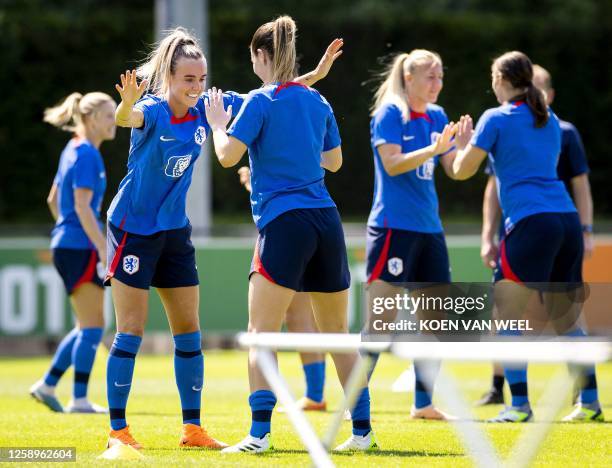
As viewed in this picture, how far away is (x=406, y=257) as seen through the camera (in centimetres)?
788

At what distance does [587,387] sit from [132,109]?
3670 mm

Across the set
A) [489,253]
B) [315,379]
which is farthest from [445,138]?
[315,379]

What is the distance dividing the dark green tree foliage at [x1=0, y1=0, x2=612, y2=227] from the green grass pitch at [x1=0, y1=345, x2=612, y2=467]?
13.2 meters

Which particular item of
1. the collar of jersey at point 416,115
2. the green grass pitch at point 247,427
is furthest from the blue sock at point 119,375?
the collar of jersey at point 416,115

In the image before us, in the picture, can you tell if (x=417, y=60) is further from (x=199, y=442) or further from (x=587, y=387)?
(x=199, y=442)

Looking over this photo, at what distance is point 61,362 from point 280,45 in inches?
157

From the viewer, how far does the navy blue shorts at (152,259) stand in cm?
645

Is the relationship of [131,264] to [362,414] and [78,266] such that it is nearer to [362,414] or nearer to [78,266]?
[362,414]

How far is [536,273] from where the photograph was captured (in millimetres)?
7594

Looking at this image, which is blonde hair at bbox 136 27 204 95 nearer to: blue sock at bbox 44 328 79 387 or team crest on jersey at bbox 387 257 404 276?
team crest on jersey at bbox 387 257 404 276

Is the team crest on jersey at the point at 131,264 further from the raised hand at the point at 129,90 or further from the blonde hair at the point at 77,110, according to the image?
the blonde hair at the point at 77,110

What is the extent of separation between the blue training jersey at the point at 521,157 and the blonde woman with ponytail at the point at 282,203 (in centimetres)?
161

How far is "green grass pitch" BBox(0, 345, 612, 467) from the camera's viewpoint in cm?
614

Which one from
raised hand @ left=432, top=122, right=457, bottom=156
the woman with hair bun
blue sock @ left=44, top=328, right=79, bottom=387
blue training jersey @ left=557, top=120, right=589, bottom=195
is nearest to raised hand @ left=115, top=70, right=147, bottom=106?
raised hand @ left=432, top=122, right=457, bottom=156
